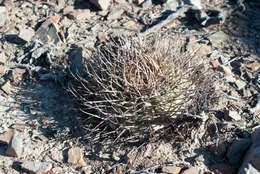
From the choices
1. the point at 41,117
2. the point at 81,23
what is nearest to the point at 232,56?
the point at 81,23

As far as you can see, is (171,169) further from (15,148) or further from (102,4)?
(102,4)

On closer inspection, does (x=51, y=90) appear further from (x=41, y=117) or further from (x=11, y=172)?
(x=11, y=172)

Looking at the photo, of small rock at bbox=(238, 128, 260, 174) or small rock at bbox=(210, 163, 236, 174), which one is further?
small rock at bbox=(210, 163, 236, 174)

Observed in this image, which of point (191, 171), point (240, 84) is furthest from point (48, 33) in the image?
point (191, 171)

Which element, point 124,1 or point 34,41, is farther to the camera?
point 124,1

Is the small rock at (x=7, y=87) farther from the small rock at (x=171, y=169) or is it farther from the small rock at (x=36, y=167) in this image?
the small rock at (x=171, y=169)

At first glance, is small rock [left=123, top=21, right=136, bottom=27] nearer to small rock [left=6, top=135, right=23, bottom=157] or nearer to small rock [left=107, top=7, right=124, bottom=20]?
small rock [left=107, top=7, right=124, bottom=20]

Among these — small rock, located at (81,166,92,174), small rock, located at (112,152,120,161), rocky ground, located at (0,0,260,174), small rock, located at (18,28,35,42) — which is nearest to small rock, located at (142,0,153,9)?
rocky ground, located at (0,0,260,174)

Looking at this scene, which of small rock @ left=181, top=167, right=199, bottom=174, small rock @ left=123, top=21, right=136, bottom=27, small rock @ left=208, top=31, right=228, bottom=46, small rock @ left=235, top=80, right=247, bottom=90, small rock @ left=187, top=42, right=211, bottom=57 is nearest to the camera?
small rock @ left=181, top=167, right=199, bottom=174
